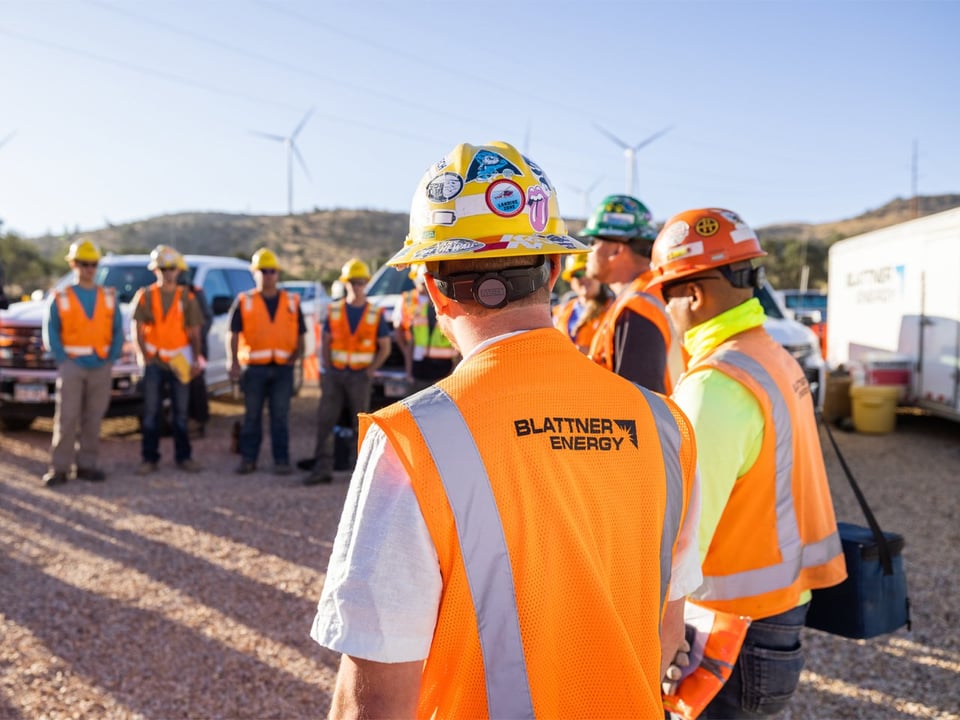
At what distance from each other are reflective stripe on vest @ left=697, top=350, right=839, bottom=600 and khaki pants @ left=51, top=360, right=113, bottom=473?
733 centimetres

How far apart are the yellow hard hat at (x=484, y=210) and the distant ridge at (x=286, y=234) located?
59486 millimetres

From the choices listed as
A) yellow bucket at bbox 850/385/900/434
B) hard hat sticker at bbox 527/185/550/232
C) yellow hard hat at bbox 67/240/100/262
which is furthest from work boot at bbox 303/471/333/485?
yellow bucket at bbox 850/385/900/434

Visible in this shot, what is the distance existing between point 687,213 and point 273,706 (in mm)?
3000

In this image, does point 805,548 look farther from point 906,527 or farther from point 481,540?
point 906,527

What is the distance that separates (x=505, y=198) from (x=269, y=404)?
7299 millimetres

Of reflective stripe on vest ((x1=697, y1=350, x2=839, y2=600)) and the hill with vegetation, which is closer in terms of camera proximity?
reflective stripe on vest ((x1=697, y1=350, x2=839, y2=600))

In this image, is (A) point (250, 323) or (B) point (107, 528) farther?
(A) point (250, 323)

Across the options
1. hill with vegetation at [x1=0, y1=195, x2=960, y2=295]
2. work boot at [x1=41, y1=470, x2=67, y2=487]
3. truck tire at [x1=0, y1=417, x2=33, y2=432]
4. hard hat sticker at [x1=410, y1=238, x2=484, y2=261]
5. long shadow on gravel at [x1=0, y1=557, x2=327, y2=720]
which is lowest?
long shadow on gravel at [x1=0, y1=557, x2=327, y2=720]

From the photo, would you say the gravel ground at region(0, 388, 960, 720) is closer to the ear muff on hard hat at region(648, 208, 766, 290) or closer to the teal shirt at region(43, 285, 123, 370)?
the teal shirt at region(43, 285, 123, 370)

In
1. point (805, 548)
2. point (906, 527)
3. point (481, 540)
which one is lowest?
point (906, 527)

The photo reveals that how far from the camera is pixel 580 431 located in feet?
4.29

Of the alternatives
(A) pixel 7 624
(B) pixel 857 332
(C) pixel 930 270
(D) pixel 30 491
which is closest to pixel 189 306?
(D) pixel 30 491

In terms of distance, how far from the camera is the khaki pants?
775 cm

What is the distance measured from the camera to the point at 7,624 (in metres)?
4.60
